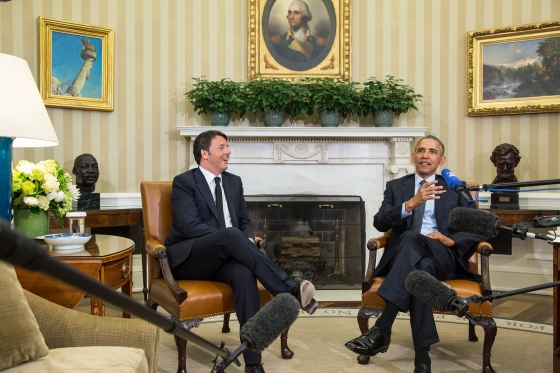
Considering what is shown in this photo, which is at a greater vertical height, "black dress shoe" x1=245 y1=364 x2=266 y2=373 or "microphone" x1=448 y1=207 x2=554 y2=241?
"microphone" x1=448 y1=207 x2=554 y2=241

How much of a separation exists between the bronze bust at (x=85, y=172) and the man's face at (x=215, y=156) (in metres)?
1.70

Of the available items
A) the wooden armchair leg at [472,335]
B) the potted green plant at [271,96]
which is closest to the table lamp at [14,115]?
the potted green plant at [271,96]

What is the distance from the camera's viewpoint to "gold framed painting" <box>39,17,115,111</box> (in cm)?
487

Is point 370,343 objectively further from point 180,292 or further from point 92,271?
point 92,271

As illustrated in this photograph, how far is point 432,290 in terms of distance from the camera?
4.25 ft

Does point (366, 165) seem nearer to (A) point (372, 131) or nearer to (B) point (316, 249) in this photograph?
(A) point (372, 131)

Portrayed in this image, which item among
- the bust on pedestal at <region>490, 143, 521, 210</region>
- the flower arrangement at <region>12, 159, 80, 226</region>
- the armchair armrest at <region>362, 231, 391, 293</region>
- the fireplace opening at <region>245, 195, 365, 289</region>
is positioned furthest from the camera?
the fireplace opening at <region>245, 195, 365, 289</region>

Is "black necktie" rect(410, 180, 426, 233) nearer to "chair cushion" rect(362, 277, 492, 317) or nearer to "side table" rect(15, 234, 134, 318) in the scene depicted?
"chair cushion" rect(362, 277, 492, 317)

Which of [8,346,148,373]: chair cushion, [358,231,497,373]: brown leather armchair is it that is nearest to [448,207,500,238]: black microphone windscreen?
[8,346,148,373]: chair cushion

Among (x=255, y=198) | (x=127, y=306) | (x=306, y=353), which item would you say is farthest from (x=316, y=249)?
(x=127, y=306)

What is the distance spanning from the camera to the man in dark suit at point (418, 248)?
111 inches

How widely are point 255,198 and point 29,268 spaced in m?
4.75

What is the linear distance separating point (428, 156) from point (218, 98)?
2.29 meters

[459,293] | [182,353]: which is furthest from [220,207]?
[459,293]
